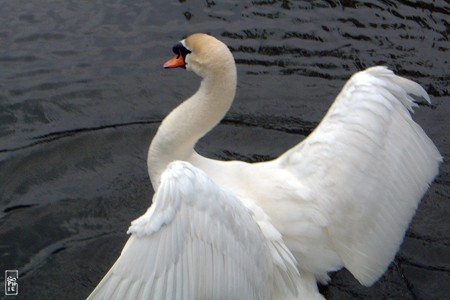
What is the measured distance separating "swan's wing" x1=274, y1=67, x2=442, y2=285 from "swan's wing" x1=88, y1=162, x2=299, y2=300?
0.59m

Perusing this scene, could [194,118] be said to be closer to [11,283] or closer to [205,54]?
[205,54]

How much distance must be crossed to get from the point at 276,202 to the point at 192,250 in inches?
37.9

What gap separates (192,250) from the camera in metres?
4.02

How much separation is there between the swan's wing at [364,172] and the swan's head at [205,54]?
2.49 feet

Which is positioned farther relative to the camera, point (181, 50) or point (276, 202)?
point (181, 50)

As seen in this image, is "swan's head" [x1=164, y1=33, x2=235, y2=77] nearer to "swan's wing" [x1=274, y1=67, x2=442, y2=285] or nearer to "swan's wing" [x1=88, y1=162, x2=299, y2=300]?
"swan's wing" [x1=274, y1=67, x2=442, y2=285]

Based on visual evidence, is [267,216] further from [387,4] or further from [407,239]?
[387,4]

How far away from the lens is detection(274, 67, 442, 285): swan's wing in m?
4.80

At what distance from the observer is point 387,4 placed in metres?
9.20

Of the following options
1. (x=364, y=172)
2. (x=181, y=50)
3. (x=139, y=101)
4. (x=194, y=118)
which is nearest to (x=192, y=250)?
(x=364, y=172)

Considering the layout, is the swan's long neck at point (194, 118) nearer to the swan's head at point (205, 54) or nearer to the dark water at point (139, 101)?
the swan's head at point (205, 54)

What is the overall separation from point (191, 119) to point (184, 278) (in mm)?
1640

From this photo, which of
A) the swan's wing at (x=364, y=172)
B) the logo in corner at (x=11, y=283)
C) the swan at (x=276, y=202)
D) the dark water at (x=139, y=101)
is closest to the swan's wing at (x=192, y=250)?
the swan at (x=276, y=202)

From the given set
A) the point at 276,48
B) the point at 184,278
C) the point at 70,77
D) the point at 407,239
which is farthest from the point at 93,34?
the point at 184,278
